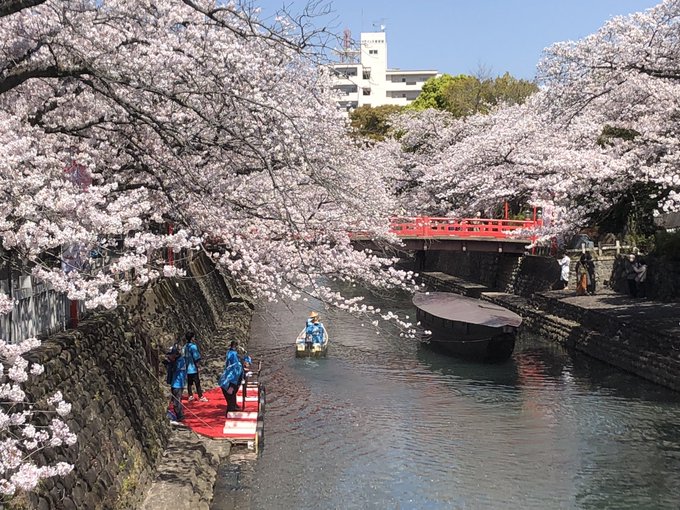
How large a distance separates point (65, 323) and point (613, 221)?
24.0m

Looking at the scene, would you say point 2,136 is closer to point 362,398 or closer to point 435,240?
point 362,398

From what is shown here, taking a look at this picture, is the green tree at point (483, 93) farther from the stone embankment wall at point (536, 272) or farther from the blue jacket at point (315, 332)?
the blue jacket at point (315, 332)

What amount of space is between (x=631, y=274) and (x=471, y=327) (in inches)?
257

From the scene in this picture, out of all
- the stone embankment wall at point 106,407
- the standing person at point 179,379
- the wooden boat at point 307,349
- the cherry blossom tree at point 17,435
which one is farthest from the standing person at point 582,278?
the cherry blossom tree at point 17,435

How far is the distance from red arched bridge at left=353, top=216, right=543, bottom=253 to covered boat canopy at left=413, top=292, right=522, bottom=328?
5.71 m

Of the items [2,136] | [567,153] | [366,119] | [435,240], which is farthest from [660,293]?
[366,119]

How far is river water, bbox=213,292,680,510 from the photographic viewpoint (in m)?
11.7

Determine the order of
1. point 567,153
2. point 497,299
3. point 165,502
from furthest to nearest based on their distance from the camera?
point 497,299 < point 567,153 < point 165,502

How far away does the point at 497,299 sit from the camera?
107ft

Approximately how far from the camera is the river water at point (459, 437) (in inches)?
462

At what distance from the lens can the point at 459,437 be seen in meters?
14.6

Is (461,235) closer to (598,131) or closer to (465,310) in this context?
(465,310)

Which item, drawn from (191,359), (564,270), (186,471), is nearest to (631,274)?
(564,270)

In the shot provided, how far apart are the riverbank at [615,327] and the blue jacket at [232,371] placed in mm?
10634
